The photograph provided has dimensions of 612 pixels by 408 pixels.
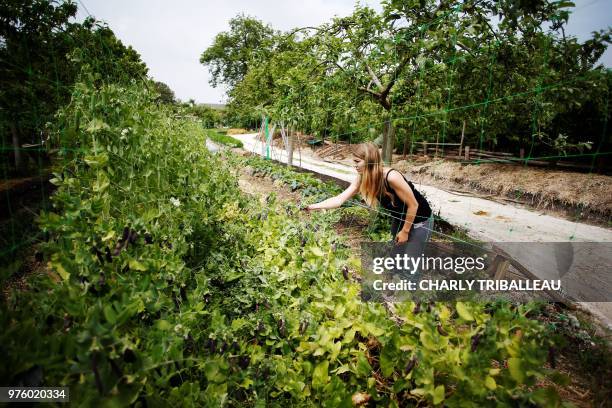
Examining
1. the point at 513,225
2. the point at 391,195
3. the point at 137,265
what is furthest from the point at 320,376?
the point at 513,225

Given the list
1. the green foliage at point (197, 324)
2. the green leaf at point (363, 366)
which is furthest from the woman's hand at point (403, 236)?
the green leaf at point (363, 366)

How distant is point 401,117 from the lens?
4.57 meters

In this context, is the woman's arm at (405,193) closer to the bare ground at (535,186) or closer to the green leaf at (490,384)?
the green leaf at (490,384)

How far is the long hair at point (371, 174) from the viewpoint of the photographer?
2.85 meters

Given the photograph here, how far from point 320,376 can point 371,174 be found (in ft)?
6.12

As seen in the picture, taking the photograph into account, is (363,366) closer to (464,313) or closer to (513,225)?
(464,313)

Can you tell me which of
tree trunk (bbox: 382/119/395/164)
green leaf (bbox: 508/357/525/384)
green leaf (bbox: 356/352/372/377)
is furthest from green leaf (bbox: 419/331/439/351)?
tree trunk (bbox: 382/119/395/164)

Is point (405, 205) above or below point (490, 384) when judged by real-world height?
above

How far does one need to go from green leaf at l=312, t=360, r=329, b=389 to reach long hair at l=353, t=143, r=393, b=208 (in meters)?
1.74

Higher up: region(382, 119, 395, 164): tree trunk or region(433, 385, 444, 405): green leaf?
region(382, 119, 395, 164): tree trunk

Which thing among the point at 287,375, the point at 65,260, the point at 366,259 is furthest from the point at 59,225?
the point at 366,259

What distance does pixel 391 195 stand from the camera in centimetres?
299

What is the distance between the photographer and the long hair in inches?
112

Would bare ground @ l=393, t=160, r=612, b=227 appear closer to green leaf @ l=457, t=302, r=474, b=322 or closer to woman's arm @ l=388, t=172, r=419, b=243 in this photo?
woman's arm @ l=388, t=172, r=419, b=243
